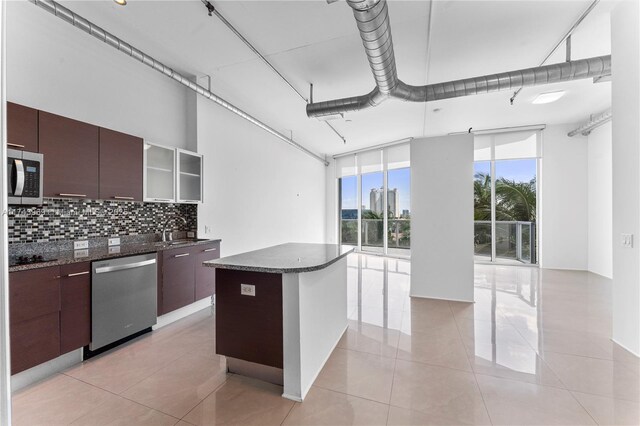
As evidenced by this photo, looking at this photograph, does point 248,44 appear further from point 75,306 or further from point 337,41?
point 75,306

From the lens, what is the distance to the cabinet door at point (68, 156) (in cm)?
253

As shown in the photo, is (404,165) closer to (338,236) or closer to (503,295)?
(338,236)

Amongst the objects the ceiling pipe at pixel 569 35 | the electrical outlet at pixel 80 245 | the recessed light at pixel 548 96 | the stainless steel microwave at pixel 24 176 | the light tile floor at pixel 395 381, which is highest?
the ceiling pipe at pixel 569 35

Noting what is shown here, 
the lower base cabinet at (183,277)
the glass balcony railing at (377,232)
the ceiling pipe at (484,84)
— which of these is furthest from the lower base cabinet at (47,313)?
the glass balcony railing at (377,232)

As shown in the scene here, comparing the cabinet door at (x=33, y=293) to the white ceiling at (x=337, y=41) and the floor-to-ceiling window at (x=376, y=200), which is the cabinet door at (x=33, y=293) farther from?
the floor-to-ceiling window at (x=376, y=200)

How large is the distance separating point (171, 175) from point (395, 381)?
12.1 feet

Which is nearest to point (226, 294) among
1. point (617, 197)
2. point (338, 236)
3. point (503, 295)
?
point (617, 197)

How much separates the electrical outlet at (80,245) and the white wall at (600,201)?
902 cm

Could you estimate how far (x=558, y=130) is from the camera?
6.59 meters

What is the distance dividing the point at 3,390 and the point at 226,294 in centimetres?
174

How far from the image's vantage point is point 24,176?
89.1 inches

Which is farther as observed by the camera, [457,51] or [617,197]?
[457,51]

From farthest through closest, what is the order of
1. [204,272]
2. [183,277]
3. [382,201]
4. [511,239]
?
[382,201], [511,239], [204,272], [183,277]

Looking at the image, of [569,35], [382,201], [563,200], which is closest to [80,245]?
[569,35]
